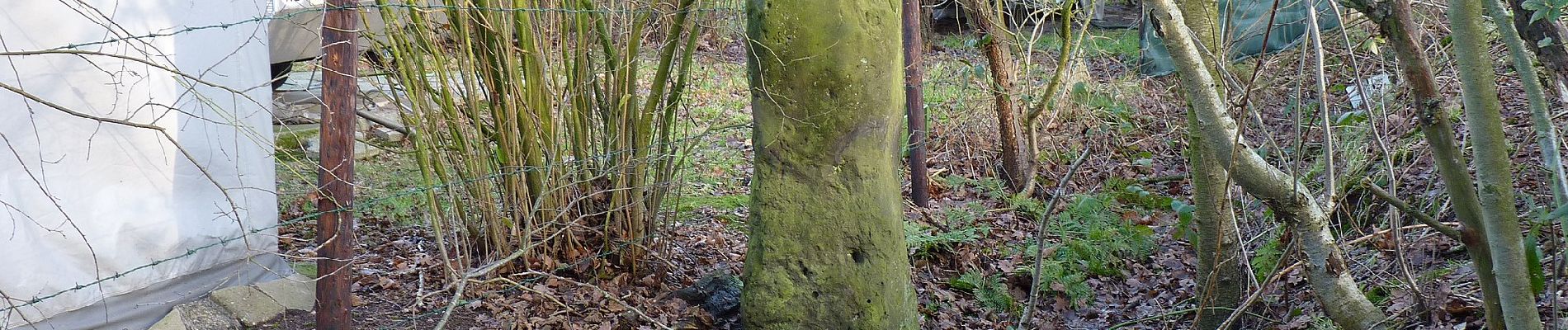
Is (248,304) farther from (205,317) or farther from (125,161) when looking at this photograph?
(125,161)

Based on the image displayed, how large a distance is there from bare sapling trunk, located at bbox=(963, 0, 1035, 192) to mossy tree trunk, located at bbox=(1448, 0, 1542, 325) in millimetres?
4597

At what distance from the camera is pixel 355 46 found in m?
3.62

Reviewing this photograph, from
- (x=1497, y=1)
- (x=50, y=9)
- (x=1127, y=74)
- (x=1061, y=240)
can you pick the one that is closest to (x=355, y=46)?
(x=50, y=9)

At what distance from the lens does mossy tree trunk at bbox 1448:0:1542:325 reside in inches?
96.4

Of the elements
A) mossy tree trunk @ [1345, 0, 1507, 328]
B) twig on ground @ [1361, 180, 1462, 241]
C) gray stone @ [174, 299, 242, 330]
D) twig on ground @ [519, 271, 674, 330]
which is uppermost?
mossy tree trunk @ [1345, 0, 1507, 328]

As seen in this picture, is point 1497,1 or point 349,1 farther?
point 349,1

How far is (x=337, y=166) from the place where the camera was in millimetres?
3701

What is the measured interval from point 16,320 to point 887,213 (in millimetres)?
3365

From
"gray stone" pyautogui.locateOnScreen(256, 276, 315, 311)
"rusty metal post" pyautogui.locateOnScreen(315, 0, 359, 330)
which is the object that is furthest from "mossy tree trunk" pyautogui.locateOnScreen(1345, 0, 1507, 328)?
"gray stone" pyautogui.locateOnScreen(256, 276, 315, 311)

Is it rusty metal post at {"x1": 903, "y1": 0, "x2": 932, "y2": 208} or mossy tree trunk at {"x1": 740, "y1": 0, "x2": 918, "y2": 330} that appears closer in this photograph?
mossy tree trunk at {"x1": 740, "y1": 0, "x2": 918, "y2": 330}

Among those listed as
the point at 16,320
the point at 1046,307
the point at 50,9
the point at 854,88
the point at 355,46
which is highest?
the point at 50,9

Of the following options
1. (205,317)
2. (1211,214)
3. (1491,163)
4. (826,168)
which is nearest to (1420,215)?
(1491,163)

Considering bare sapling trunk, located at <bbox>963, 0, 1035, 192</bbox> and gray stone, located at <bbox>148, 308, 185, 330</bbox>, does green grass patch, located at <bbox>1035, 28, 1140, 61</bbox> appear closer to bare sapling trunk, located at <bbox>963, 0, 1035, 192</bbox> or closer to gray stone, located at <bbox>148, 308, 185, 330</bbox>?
bare sapling trunk, located at <bbox>963, 0, 1035, 192</bbox>

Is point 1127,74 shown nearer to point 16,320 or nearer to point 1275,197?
point 1275,197
